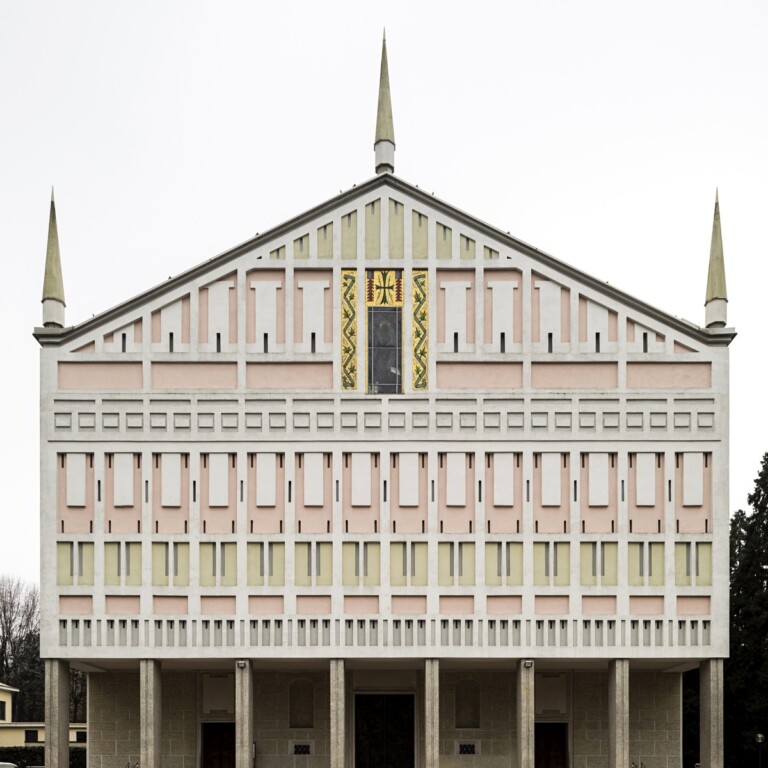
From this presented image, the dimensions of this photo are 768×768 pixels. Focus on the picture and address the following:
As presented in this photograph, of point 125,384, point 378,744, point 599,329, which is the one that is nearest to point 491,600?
point 378,744

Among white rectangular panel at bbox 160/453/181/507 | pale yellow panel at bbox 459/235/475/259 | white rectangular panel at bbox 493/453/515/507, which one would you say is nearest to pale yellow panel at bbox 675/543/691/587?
white rectangular panel at bbox 493/453/515/507

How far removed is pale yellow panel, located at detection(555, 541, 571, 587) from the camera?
3825cm

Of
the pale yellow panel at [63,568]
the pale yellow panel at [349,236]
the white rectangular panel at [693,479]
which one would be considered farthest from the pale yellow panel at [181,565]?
the white rectangular panel at [693,479]

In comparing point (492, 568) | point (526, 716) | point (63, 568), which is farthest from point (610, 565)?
point (63, 568)

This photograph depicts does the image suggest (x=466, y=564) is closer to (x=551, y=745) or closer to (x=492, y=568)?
(x=492, y=568)

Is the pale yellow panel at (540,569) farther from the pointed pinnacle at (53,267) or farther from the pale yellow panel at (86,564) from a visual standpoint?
the pointed pinnacle at (53,267)

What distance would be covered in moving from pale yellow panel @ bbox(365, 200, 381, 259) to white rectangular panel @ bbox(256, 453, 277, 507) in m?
8.33

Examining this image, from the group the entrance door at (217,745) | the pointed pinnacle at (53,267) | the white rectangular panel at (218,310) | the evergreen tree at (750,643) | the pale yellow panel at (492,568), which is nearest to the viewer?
the pale yellow panel at (492,568)

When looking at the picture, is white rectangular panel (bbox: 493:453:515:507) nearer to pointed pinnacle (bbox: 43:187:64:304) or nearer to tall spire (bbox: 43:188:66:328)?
tall spire (bbox: 43:188:66:328)

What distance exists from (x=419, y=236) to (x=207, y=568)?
14.5 meters

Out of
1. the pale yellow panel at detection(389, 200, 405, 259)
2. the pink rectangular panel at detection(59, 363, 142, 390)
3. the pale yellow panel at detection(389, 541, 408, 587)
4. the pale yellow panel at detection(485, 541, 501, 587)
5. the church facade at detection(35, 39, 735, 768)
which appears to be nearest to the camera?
the church facade at detection(35, 39, 735, 768)

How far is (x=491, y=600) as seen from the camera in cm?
3825

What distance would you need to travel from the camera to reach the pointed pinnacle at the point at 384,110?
41.2m

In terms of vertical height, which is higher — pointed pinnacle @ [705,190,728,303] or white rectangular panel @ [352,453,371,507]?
pointed pinnacle @ [705,190,728,303]
